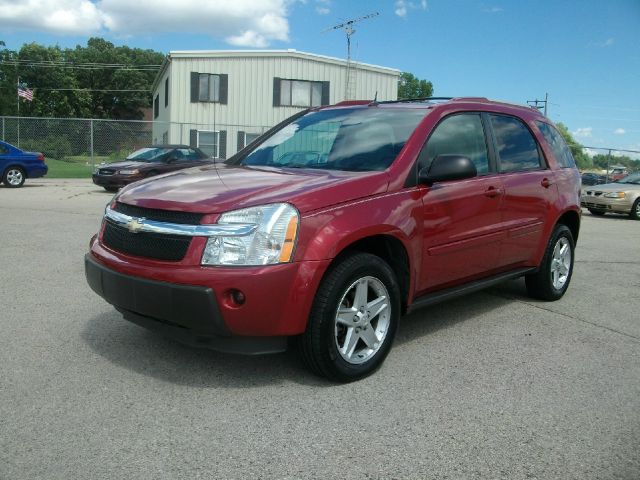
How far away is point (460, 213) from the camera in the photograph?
439cm

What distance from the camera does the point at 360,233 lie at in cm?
362

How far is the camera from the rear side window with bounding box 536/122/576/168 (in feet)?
18.9

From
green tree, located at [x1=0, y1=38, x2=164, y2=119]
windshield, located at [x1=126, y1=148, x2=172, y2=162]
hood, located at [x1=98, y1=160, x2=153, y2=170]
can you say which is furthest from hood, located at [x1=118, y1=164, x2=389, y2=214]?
green tree, located at [x1=0, y1=38, x2=164, y2=119]

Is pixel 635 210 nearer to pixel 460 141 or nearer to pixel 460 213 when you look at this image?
pixel 460 141

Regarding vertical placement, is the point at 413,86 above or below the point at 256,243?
above

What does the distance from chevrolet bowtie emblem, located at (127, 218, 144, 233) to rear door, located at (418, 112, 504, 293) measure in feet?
5.93

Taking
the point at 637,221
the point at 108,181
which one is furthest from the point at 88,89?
the point at 637,221

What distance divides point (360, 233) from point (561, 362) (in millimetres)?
1740

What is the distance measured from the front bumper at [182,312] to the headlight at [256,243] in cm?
21

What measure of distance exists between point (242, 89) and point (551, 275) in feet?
84.2

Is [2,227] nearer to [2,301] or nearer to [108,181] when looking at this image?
[2,301]

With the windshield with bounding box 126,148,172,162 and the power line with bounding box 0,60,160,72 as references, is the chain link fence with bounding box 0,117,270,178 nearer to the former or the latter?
the windshield with bounding box 126,148,172,162

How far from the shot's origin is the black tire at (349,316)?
137 inches

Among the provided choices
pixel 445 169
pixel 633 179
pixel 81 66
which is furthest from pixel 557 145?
pixel 81 66
